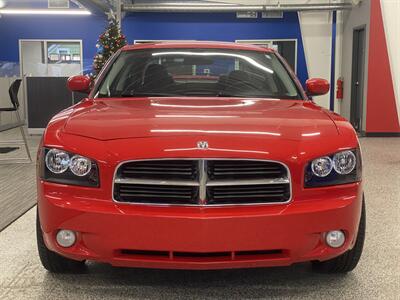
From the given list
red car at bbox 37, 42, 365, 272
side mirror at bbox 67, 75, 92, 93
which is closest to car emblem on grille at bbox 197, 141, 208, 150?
red car at bbox 37, 42, 365, 272

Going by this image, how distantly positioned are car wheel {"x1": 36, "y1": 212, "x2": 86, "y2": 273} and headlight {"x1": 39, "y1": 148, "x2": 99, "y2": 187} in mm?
457

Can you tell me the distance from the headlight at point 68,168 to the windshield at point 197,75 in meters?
0.94

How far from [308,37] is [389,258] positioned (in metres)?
10.8

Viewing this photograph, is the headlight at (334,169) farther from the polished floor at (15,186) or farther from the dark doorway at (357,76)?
the dark doorway at (357,76)

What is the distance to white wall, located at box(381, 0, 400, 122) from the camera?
32.8 feet

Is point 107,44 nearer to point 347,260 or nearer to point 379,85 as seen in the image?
point 379,85

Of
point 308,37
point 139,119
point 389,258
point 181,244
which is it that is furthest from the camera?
point 308,37

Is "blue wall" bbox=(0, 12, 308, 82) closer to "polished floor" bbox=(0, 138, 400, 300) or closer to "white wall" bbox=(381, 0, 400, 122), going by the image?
"white wall" bbox=(381, 0, 400, 122)

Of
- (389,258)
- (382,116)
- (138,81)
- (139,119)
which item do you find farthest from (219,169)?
(382,116)

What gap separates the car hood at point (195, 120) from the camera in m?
2.32

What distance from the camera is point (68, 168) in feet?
7.54

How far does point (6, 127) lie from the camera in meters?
11.1

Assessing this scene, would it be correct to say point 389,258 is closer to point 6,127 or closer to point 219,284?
point 219,284

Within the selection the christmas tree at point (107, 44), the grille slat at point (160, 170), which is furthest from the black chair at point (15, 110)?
the grille slat at point (160, 170)
